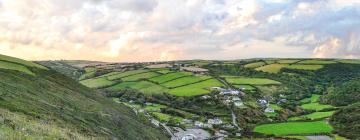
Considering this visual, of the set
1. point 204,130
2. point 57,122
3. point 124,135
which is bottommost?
point 204,130

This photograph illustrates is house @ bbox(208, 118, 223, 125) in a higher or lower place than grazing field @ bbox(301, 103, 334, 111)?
lower

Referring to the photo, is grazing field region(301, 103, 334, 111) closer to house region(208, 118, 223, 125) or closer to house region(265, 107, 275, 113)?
house region(265, 107, 275, 113)

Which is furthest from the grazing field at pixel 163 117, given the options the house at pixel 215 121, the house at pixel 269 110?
the house at pixel 269 110

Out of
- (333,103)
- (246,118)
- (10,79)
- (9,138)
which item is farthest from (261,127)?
(9,138)

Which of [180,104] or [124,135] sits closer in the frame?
[124,135]

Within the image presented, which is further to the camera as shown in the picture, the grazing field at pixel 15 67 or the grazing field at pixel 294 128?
the grazing field at pixel 294 128

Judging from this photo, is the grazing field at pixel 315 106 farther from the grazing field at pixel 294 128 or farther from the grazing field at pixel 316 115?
the grazing field at pixel 294 128

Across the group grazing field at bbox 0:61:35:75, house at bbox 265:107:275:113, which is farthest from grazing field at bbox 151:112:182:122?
grazing field at bbox 0:61:35:75

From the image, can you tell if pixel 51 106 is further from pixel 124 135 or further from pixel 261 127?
pixel 261 127

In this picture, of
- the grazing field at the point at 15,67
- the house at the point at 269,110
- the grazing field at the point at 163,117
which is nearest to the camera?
the grazing field at the point at 15,67
